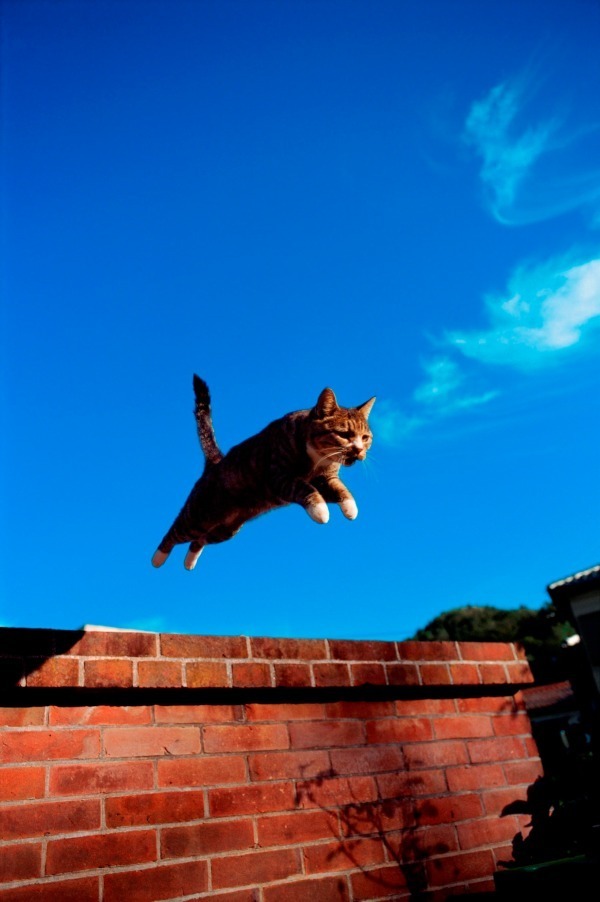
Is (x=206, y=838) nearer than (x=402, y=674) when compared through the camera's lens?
Yes

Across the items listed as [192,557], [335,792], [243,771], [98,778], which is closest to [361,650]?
[335,792]

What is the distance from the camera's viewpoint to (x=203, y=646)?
1.54 m

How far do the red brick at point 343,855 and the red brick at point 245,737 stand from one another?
0.86ft

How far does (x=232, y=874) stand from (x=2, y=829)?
1.76ft

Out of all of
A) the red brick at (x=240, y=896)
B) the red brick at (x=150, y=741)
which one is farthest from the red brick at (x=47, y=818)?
the red brick at (x=240, y=896)

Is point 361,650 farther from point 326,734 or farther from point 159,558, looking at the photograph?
point 159,558

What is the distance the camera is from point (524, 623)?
68.6 feet

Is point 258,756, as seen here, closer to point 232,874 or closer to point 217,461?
point 232,874

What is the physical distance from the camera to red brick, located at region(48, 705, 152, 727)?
52.9 inches

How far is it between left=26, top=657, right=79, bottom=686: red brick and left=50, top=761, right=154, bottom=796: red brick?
0.18m

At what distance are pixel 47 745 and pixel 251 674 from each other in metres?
0.51

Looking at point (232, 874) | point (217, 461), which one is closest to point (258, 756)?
point (232, 874)

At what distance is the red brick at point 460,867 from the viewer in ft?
5.48

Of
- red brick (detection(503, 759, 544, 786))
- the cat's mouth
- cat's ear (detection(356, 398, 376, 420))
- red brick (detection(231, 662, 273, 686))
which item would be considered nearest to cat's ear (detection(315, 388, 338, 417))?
the cat's mouth
